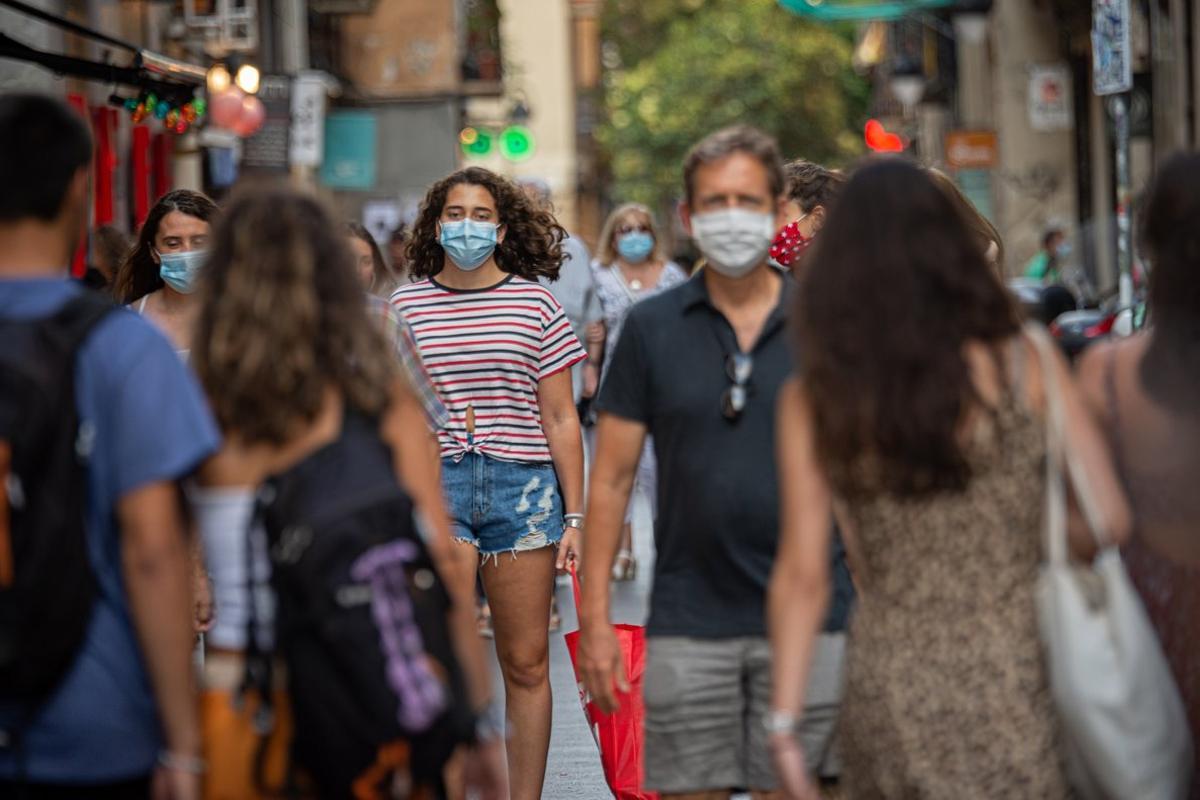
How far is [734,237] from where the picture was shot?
508 cm

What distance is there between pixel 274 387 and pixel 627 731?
235 cm

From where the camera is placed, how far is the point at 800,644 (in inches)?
166

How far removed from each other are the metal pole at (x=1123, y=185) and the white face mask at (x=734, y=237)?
891cm

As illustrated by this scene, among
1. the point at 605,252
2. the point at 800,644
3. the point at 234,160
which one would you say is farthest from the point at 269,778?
the point at 234,160

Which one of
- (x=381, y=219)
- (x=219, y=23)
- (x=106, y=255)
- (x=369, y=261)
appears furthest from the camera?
(x=381, y=219)

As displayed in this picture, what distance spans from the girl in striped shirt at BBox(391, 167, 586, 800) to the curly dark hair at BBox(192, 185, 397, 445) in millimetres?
2817

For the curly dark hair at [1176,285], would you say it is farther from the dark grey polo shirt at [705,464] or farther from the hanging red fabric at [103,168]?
the hanging red fabric at [103,168]

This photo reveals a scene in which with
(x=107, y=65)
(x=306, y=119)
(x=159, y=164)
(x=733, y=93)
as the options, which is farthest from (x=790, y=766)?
(x=733, y=93)

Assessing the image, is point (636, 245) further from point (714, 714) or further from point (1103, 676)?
point (1103, 676)

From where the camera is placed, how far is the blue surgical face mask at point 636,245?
44.5ft

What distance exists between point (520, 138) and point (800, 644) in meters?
35.8

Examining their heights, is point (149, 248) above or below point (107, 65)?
below

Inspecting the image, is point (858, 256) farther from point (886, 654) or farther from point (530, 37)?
point (530, 37)

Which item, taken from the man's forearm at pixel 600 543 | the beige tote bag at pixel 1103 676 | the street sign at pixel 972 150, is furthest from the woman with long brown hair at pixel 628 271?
the street sign at pixel 972 150
